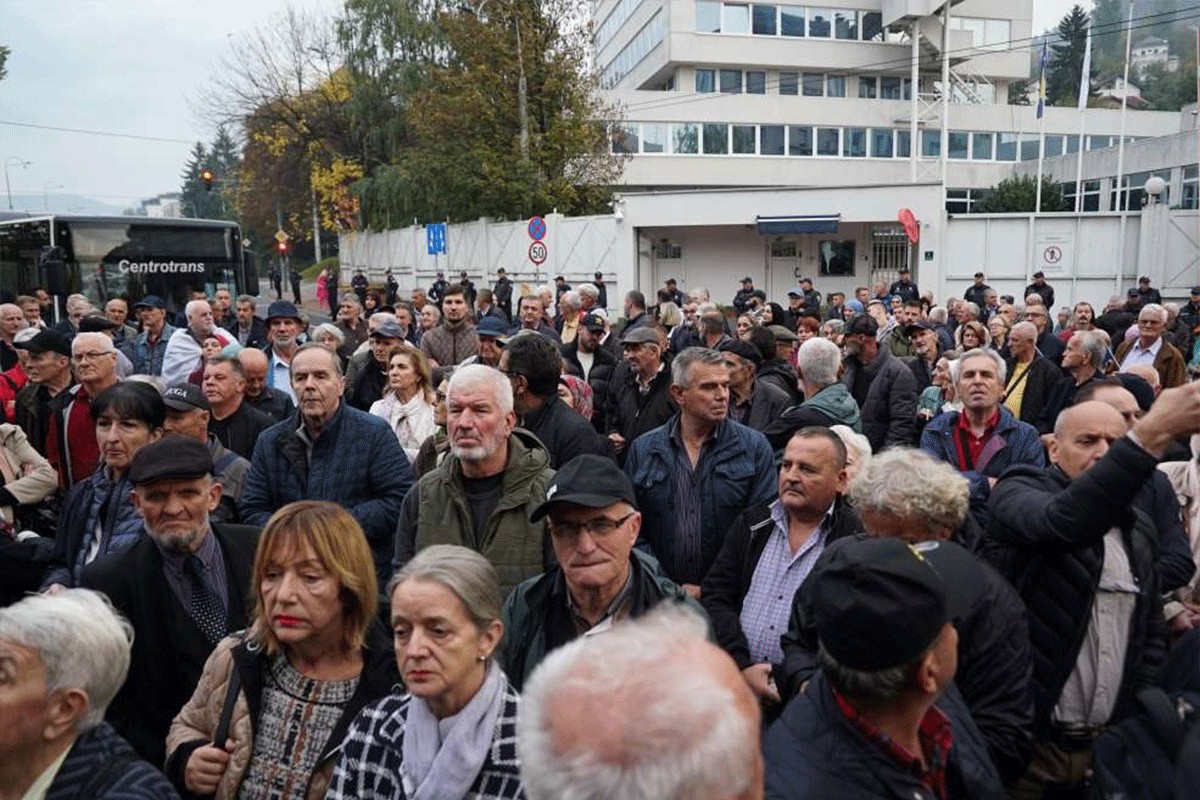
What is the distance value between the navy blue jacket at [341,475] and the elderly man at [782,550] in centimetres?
176

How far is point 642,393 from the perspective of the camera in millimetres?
6812

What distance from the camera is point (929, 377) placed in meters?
8.68

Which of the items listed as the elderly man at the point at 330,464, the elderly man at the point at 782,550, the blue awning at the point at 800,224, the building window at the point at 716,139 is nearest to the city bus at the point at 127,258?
the elderly man at the point at 330,464

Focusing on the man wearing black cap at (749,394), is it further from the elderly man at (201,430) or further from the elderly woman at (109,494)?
the elderly woman at (109,494)

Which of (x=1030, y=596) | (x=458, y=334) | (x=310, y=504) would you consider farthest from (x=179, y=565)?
(x=458, y=334)

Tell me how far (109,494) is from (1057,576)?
3.89 m

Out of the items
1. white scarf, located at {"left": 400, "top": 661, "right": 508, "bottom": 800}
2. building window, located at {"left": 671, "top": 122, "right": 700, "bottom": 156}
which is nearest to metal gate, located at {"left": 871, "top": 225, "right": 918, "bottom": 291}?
building window, located at {"left": 671, "top": 122, "right": 700, "bottom": 156}

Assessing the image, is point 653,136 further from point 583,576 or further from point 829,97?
point 583,576

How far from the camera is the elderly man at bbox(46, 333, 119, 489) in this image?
5699mm

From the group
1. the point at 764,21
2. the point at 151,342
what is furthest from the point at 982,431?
the point at 764,21

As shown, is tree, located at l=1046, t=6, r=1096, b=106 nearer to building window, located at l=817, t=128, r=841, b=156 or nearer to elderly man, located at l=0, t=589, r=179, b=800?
building window, located at l=817, t=128, r=841, b=156

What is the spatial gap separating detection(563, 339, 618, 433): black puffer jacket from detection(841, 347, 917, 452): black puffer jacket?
7.24 feet

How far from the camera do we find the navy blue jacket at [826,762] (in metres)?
1.94

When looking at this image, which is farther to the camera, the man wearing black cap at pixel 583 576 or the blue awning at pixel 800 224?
the blue awning at pixel 800 224
